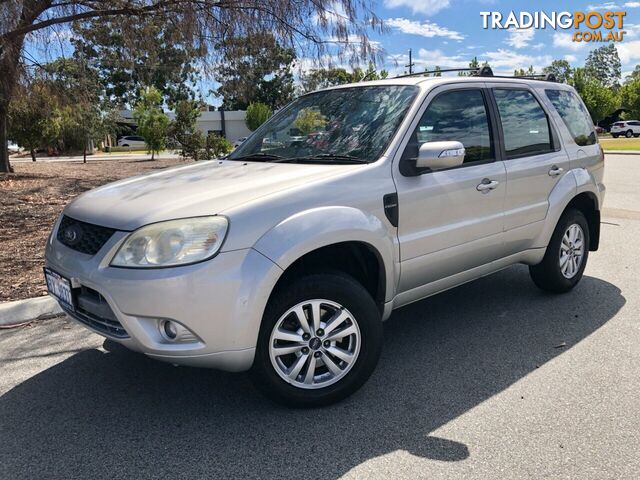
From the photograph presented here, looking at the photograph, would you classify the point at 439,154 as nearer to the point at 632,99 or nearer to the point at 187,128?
the point at 187,128

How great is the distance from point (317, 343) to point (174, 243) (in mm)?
949

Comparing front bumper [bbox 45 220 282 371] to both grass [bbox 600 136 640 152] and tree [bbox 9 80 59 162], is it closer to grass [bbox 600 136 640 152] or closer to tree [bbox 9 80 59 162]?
tree [bbox 9 80 59 162]

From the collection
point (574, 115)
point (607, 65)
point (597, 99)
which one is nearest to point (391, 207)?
point (574, 115)

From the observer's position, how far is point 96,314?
2953 millimetres

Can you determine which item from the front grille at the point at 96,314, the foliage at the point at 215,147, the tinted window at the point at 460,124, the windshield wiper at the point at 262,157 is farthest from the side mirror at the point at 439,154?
the foliage at the point at 215,147

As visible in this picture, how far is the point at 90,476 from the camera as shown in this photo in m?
2.61

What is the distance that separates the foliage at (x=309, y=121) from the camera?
396 cm

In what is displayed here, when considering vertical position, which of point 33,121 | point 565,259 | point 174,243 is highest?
point 33,121

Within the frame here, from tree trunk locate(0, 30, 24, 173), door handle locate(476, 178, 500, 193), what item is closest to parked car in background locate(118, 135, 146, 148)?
tree trunk locate(0, 30, 24, 173)

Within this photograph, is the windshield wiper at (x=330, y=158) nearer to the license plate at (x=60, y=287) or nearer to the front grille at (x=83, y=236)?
the front grille at (x=83, y=236)

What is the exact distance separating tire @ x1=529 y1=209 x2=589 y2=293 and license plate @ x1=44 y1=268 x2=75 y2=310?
12.1 feet

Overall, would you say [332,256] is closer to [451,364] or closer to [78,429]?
[451,364]

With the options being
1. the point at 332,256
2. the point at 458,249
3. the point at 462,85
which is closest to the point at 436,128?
the point at 462,85

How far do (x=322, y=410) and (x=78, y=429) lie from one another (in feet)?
4.28
